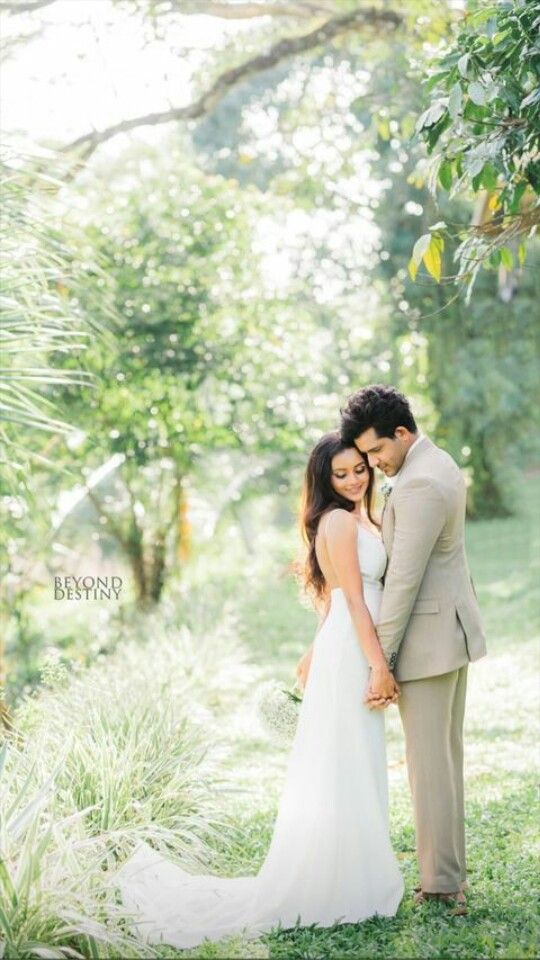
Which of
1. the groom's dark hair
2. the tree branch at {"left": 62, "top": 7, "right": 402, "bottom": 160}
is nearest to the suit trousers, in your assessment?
the groom's dark hair

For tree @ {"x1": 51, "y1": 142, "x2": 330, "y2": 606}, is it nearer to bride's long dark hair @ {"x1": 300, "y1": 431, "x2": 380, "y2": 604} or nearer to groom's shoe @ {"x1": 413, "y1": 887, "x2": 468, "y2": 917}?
bride's long dark hair @ {"x1": 300, "y1": 431, "x2": 380, "y2": 604}

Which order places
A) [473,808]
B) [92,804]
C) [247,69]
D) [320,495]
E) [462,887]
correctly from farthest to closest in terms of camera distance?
[247,69]
[473,808]
[92,804]
[320,495]
[462,887]

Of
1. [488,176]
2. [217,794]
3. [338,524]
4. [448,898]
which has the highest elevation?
[488,176]

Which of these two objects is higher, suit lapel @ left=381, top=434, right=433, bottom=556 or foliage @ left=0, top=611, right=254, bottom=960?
suit lapel @ left=381, top=434, right=433, bottom=556

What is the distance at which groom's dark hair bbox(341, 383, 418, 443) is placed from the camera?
4.75 m

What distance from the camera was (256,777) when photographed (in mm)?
7766

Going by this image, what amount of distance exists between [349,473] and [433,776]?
119cm

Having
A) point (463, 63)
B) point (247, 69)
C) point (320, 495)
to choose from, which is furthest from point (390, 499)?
point (247, 69)

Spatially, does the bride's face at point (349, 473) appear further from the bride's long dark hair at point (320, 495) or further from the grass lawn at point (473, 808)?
the grass lawn at point (473, 808)

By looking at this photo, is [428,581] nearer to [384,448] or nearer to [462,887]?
[384,448]

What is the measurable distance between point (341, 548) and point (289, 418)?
778 cm

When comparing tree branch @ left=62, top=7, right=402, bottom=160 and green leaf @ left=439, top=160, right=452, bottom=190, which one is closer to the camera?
green leaf @ left=439, top=160, right=452, bottom=190

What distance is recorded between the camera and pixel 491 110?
466 cm

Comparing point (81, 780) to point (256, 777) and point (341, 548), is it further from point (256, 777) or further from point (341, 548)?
point (256, 777)
